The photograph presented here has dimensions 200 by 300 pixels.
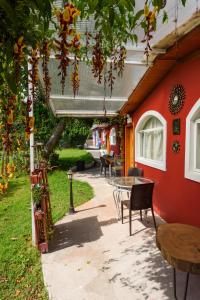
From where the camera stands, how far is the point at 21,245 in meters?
4.57

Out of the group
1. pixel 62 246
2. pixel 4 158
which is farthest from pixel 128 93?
pixel 4 158

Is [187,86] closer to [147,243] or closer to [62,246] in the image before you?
[147,243]

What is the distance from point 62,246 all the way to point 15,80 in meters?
4.08

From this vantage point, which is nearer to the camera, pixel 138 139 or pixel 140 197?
pixel 140 197

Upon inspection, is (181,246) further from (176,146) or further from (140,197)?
(176,146)

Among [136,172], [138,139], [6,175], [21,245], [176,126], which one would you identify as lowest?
[21,245]

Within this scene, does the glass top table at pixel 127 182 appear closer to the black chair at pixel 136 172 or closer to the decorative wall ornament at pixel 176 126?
the black chair at pixel 136 172

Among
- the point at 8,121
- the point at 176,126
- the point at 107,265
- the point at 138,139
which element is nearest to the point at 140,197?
the point at 107,265

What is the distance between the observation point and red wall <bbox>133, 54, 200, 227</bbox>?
449 cm

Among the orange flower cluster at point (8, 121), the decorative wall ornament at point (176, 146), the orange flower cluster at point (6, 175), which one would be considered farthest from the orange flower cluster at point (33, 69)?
the decorative wall ornament at point (176, 146)

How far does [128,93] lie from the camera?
679 cm

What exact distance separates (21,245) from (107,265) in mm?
1921

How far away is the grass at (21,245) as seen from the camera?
331 centimetres

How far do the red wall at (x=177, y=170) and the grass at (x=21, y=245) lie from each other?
285cm
